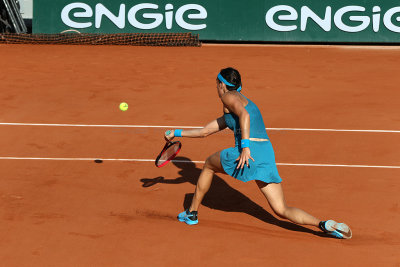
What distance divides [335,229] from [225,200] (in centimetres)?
178

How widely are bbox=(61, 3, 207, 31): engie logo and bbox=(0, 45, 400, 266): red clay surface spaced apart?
105cm

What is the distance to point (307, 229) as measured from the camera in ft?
21.1

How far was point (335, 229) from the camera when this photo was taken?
5918 mm

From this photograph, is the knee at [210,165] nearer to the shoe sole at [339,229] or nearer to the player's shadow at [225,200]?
the player's shadow at [225,200]

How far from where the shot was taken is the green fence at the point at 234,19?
1755 cm

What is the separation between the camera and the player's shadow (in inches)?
264

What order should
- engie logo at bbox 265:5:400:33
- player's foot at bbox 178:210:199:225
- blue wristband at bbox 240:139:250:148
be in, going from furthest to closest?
engie logo at bbox 265:5:400:33, player's foot at bbox 178:210:199:225, blue wristband at bbox 240:139:250:148

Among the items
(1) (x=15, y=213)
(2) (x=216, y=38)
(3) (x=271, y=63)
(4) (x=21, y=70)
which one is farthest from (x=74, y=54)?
(1) (x=15, y=213)

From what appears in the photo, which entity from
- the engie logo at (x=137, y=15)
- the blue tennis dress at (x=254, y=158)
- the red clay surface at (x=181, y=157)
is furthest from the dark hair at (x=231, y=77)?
the engie logo at (x=137, y=15)

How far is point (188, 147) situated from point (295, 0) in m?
9.36

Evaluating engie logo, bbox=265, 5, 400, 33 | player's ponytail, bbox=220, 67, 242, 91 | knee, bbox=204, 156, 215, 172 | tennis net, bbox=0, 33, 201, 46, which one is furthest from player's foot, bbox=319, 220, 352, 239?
engie logo, bbox=265, 5, 400, 33

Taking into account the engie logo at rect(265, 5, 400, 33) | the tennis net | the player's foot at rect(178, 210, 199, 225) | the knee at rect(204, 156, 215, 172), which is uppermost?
the knee at rect(204, 156, 215, 172)

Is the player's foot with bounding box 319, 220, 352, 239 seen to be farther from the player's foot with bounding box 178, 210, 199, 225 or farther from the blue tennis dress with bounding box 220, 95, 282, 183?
the player's foot with bounding box 178, 210, 199, 225

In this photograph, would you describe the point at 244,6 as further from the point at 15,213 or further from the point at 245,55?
the point at 15,213
